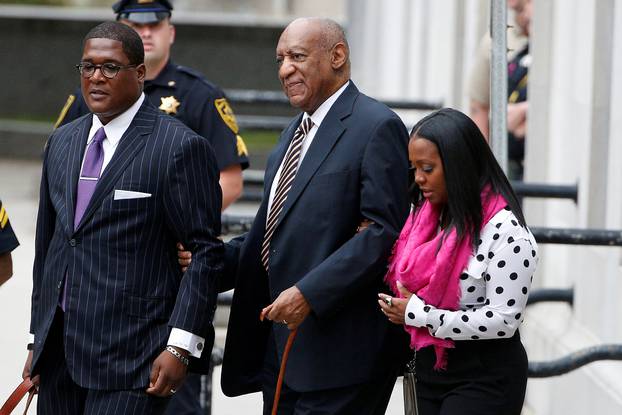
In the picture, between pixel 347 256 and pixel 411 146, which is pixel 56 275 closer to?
pixel 347 256

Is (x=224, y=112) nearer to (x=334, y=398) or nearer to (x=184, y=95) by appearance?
(x=184, y=95)

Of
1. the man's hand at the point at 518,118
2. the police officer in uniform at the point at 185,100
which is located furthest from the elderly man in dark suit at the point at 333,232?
Result: the man's hand at the point at 518,118

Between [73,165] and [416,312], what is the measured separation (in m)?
1.27

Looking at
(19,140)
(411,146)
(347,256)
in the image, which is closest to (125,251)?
(347,256)

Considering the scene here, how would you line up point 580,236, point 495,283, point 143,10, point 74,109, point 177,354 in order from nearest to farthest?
point 495,283
point 177,354
point 580,236
point 74,109
point 143,10

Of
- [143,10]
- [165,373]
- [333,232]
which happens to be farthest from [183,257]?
[143,10]

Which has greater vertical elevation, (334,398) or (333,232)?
(333,232)

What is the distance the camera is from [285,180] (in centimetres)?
456

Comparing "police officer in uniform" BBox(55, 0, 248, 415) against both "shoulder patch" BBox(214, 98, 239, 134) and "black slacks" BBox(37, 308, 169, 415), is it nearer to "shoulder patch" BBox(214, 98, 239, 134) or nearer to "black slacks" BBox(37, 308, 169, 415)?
"shoulder patch" BBox(214, 98, 239, 134)

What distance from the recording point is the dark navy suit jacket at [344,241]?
4.28 meters

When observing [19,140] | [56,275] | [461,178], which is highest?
[461,178]

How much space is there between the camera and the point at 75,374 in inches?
174

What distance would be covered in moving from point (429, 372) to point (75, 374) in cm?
116

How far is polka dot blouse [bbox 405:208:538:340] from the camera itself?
399 cm
